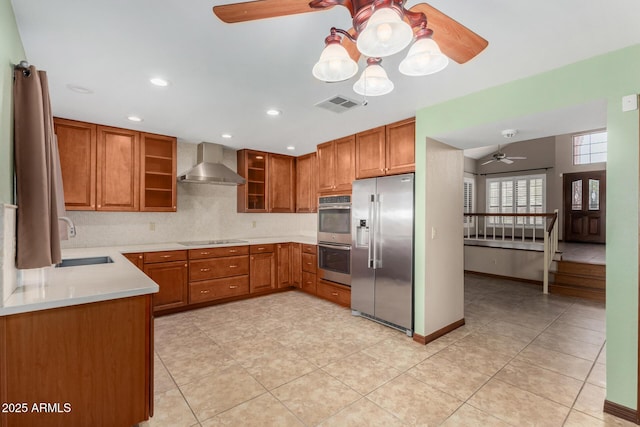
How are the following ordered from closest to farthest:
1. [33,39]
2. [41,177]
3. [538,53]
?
[41,177] → [33,39] → [538,53]

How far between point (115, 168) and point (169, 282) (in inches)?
63.2

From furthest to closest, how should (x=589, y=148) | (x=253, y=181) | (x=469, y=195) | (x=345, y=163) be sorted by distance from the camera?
(x=469, y=195) → (x=589, y=148) → (x=253, y=181) → (x=345, y=163)

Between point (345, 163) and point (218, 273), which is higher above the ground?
point (345, 163)

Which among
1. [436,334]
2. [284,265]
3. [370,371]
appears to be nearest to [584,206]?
[436,334]

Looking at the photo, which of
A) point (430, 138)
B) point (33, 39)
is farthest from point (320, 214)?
point (33, 39)

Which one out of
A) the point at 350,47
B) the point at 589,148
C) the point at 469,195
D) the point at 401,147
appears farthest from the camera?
the point at 469,195

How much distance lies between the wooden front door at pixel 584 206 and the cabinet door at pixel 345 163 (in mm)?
8061

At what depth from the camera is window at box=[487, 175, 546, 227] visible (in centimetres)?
897

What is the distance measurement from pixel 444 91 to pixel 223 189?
366 centimetres

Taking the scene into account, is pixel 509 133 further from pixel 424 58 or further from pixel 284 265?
pixel 284 265

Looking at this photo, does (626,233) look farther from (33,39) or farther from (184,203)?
(184,203)

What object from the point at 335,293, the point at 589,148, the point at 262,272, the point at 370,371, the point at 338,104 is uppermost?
the point at 589,148

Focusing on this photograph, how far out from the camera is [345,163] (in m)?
4.13

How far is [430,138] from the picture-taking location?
10.3ft
